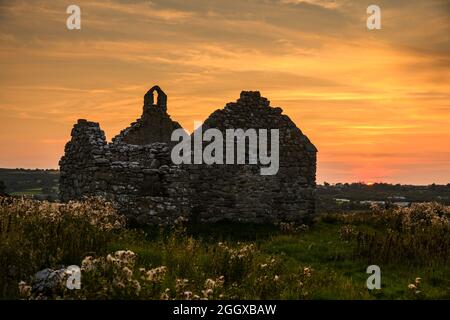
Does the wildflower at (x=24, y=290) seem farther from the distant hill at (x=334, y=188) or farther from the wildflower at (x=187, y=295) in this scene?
the distant hill at (x=334, y=188)

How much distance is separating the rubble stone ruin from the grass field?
225 centimetres

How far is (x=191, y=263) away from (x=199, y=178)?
12.7 m

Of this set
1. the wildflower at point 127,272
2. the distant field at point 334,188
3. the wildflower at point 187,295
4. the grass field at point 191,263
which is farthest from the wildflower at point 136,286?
the distant field at point 334,188

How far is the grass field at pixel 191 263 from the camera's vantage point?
8.29 m

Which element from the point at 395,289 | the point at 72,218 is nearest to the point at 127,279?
the point at 72,218

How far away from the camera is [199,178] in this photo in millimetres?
23062

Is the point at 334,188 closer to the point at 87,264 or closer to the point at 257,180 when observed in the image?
the point at 257,180

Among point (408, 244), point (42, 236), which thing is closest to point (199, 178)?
point (408, 244)

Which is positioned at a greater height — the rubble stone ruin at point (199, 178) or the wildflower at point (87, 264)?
the rubble stone ruin at point (199, 178)

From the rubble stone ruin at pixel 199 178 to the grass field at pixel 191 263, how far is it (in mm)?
2251

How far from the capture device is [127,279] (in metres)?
7.98

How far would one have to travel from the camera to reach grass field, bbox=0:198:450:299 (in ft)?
27.2

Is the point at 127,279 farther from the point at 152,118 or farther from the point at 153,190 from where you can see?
the point at 152,118
